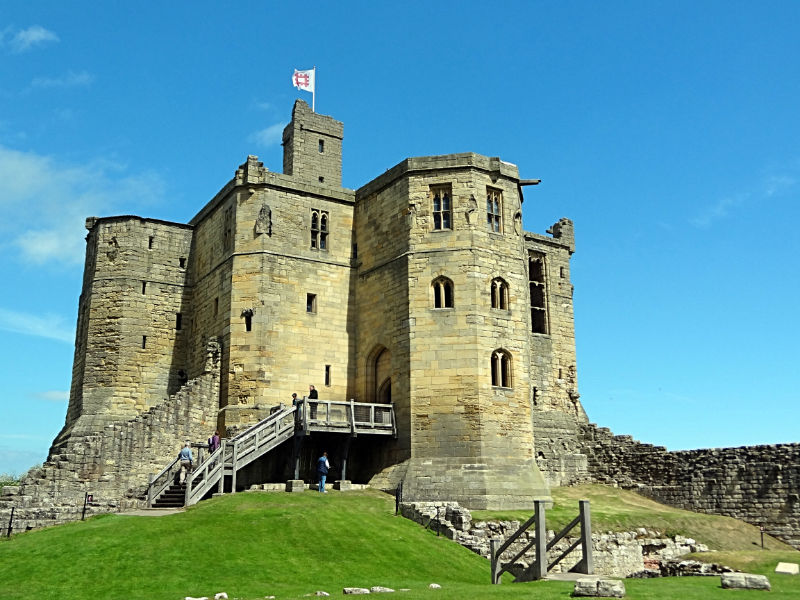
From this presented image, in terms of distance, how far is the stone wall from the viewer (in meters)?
24.1

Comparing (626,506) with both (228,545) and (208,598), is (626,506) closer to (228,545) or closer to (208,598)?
(228,545)

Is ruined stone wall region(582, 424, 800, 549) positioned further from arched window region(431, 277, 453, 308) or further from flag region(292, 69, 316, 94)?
flag region(292, 69, 316, 94)

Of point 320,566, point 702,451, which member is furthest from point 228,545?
point 702,451

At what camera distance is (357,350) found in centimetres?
3328

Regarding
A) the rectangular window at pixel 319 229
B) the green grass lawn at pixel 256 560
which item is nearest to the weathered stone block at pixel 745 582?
the green grass lawn at pixel 256 560

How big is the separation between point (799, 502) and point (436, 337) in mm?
14768

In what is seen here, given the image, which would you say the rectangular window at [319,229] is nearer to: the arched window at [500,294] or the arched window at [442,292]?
the arched window at [442,292]

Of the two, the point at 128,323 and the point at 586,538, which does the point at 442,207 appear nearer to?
the point at 128,323

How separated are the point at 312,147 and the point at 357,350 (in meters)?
12.3

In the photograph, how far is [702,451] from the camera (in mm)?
32719

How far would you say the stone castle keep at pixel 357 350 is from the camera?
2825 centimetres

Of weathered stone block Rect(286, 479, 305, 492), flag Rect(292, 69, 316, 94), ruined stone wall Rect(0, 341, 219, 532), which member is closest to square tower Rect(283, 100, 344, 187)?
flag Rect(292, 69, 316, 94)

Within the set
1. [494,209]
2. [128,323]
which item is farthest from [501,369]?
[128,323]

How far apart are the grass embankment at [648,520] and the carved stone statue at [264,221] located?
14130 mm
